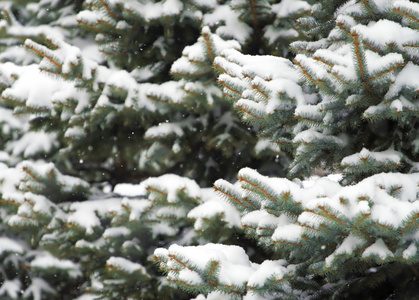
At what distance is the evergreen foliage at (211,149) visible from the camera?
6.55 ft

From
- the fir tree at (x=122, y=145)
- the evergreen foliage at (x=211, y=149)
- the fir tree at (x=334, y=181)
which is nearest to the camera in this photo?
the fir tree at (x=334, y=181)

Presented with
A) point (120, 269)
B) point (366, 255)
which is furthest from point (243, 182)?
point (120, 269)

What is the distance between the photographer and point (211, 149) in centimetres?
401

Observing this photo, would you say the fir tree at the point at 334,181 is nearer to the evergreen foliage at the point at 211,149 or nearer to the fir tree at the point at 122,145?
the evergreen foliage at the point at 211,149

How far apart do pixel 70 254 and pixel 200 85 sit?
68.2 inches

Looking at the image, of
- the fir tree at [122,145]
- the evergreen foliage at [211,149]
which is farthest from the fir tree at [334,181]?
the fir tree at [122,145]

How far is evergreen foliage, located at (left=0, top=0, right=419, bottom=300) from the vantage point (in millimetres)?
1996

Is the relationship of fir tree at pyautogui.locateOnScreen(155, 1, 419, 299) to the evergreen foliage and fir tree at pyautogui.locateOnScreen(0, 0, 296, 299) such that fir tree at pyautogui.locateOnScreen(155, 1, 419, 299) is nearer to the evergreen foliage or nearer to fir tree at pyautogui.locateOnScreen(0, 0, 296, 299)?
the evergreen foliage

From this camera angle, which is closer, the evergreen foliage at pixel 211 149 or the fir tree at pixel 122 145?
the evergreen foliage at pixel 211 149

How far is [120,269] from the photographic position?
3.39 metres

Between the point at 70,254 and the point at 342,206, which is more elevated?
the point at 342,206

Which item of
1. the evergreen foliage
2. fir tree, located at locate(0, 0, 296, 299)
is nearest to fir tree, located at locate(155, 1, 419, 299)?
the evergreen foliage

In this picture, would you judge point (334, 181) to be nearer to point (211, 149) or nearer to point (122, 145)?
point (211, 149)

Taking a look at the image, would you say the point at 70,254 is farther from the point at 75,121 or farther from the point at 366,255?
the point at 366,255
